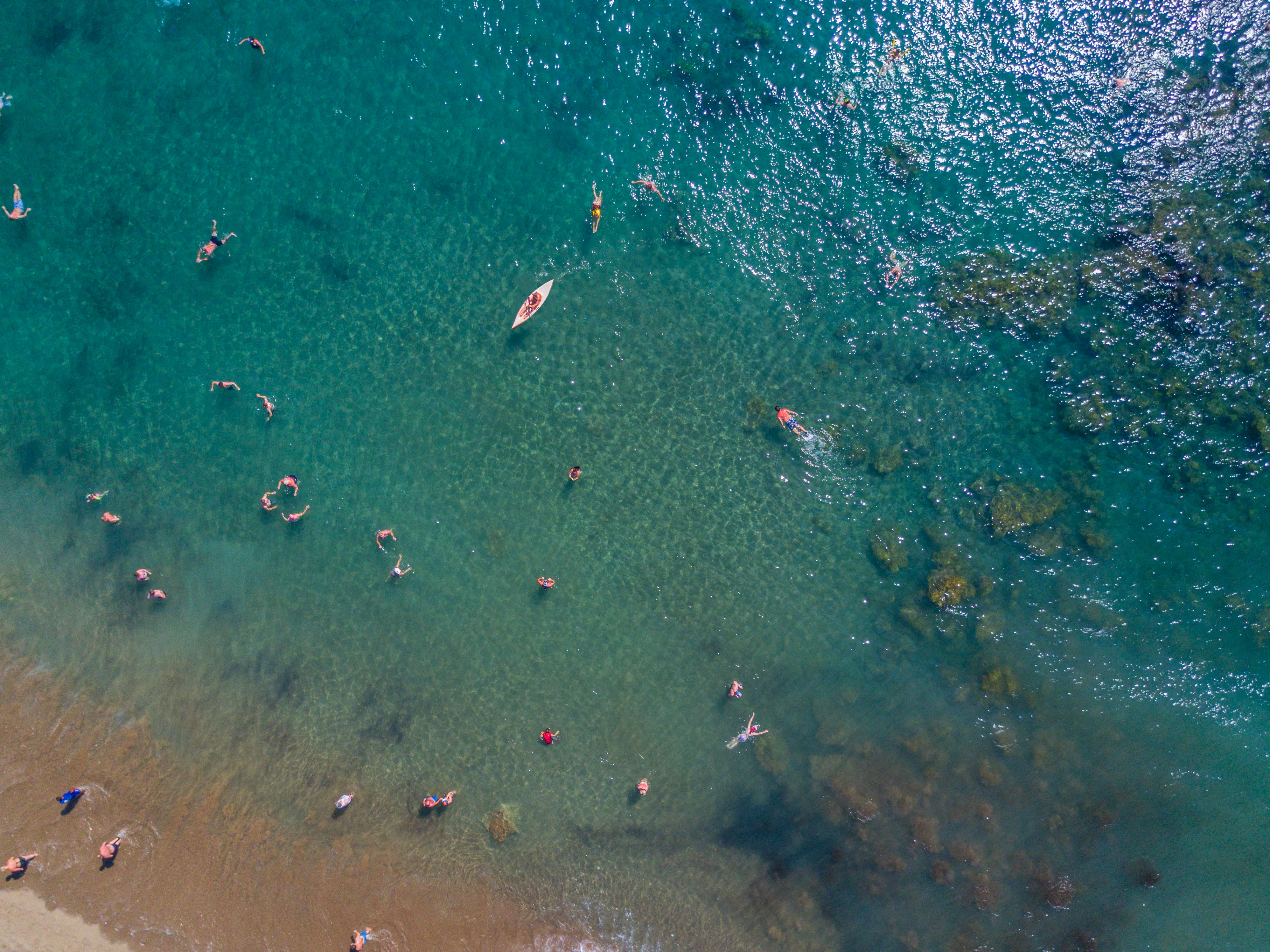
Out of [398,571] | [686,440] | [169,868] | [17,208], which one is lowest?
[169,868]

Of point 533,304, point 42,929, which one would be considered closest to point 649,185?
point 533,304

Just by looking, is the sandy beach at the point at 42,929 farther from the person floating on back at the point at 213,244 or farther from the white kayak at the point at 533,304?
the white kayak at the point at 533,304

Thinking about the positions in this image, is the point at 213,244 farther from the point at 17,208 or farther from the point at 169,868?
the point at 169,868

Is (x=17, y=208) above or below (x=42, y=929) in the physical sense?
above

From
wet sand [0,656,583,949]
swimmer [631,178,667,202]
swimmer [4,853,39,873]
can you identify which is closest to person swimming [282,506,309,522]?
wet sand [0,656,583,949]

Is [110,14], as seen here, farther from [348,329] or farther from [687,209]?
[687,209]

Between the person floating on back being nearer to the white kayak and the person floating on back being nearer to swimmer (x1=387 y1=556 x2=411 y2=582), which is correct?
the white kayak
